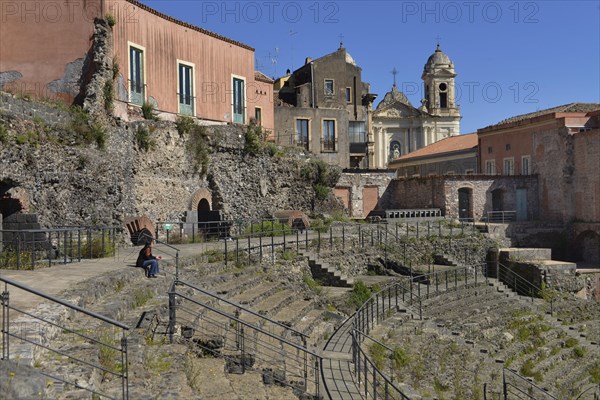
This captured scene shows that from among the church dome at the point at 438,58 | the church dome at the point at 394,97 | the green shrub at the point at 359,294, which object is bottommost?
the green shrub at the point at 359,294

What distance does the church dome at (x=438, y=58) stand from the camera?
62.5 m

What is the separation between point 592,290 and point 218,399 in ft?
80.5

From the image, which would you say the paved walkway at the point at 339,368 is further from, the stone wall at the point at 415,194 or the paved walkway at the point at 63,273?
the stone wall at the point at 415,194

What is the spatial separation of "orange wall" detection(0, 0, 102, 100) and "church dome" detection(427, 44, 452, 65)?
47853 millimetres

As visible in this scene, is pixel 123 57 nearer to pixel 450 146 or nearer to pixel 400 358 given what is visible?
pixel 400 358

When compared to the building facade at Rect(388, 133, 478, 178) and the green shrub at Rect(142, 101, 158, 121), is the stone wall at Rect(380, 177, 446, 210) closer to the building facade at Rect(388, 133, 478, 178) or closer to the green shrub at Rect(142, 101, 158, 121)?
the building facade at Rect(388, 133, 478, 178)

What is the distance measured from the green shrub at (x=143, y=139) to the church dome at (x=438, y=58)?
47835 mm

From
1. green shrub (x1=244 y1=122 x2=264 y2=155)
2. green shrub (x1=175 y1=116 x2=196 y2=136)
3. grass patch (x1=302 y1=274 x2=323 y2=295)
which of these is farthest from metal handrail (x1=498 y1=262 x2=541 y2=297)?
green shrub (x1=175 y1=116 x2=196 y2=136)

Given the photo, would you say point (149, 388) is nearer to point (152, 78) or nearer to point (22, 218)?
point (22, 218)

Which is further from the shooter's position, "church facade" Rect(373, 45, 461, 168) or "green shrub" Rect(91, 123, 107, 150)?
"church facade" Rect(373, 45, 461, 168)

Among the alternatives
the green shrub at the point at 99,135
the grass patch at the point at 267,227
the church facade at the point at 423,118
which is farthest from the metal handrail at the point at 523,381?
the church facade at the point at 423,118

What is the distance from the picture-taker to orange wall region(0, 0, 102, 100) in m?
20.0

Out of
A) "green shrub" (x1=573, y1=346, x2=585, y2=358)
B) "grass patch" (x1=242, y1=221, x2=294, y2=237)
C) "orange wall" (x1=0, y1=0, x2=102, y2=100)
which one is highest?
"orange wall" (x1=0, y1=0, x2=102, y2=100)

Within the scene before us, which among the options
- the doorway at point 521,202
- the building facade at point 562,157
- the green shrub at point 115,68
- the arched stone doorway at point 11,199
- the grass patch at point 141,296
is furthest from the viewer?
the doorway at point 521,202
